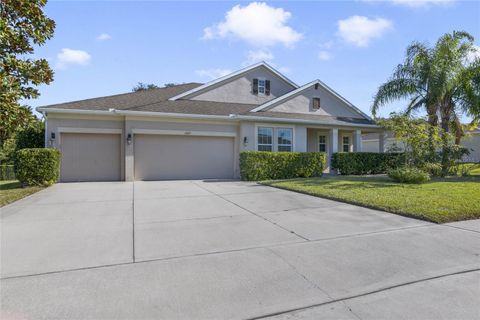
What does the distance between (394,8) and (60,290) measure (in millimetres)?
12270

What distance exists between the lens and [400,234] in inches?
190

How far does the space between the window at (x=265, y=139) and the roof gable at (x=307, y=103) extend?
1.20 meters

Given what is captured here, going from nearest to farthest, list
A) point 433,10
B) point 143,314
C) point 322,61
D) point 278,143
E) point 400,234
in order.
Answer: point 143,314 < point 400,234 < point 433,10 < point 322,61 < point 278,143

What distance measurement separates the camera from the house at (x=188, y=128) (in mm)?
13086

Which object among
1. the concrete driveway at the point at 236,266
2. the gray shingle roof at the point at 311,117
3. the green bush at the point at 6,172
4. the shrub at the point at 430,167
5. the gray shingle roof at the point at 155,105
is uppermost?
the gray shingle roof at the point at 155,105

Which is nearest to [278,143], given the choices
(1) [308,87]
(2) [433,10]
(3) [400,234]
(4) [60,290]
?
(1) [308,87]

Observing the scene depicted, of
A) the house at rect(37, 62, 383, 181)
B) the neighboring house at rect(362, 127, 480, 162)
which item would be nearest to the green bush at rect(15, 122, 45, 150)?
the house at rect(37, 62, 383, 181)

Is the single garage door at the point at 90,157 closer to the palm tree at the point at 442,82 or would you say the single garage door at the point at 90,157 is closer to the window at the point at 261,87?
the window at the point at 261,87

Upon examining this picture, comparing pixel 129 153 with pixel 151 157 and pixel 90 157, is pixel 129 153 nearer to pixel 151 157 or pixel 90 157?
pixel 151 157

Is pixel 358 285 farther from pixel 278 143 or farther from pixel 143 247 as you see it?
pixel 278 143

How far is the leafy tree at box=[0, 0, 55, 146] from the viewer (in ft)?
21.4

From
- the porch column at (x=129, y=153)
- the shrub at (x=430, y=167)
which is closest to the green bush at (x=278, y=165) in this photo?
the shrub at (x=430, y=167)

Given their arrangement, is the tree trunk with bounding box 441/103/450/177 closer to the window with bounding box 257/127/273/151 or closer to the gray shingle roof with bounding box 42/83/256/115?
the window with bounding box 257/127/273/151

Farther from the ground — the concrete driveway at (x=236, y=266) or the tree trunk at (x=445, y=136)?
the tree trunk at (x=445, y=136)
